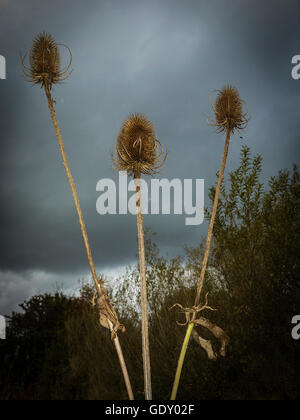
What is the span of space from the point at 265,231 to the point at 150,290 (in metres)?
4.56

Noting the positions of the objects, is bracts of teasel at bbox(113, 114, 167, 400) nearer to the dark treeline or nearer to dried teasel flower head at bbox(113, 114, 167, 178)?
dried teasel flower head at bbox(113, 114, 167, 178)

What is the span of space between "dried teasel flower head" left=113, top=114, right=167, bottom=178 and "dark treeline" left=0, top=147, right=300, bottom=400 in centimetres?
239

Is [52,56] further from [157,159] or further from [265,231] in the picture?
[265,231]

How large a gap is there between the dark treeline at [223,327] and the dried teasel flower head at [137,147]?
2393 mm

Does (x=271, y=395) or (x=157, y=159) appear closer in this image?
(x=157, y=159)

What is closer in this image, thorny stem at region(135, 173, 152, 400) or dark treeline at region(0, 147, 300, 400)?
thorny stem at region(135, 173, 152, 400)

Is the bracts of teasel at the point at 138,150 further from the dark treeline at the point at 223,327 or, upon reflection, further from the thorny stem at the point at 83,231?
the dark treeline at the point at 223,327

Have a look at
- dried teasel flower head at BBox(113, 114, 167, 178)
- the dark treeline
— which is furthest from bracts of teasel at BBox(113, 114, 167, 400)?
the dark treeline

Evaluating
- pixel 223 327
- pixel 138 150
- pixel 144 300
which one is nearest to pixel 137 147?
pixel 138 150

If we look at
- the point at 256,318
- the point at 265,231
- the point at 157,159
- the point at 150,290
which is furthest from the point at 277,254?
the point at 150,290

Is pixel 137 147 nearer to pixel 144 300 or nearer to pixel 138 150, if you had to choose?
pixel 138 150

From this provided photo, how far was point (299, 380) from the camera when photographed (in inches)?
239

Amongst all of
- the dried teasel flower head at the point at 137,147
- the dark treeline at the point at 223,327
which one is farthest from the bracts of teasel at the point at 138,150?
the dark treeline at the point at 223,327

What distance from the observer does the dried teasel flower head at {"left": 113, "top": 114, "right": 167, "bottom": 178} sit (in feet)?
18.7
